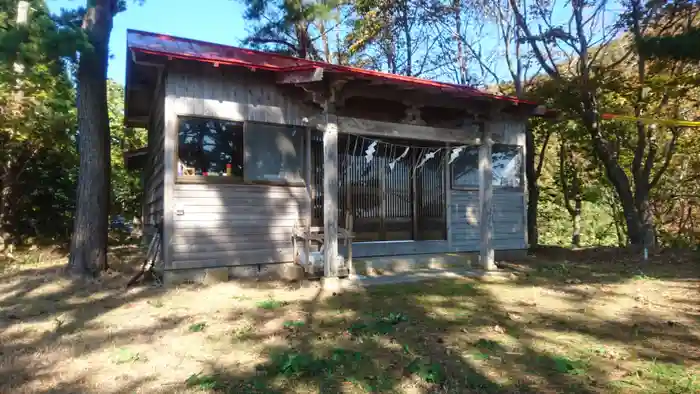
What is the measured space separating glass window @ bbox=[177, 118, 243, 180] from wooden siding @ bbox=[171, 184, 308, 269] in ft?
0.84

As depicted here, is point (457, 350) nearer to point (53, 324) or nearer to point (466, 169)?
point (53, 324)

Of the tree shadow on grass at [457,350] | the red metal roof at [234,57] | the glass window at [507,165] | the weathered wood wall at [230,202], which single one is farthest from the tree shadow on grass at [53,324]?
the glass window at [507,165]

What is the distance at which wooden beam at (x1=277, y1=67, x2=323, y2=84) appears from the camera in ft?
20.3

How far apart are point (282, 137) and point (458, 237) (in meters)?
4.12

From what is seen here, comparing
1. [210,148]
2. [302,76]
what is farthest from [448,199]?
[210,148]

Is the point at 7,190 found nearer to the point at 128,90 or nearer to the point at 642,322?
the point at 128,90

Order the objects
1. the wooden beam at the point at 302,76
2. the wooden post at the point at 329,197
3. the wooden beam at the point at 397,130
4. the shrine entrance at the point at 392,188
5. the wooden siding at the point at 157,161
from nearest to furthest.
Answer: the wooden beam at the point at 302,76 < the wooden post at the point at 329,197 < the wooden beam at the point at 397,130 < the wooden siding at the point at 157,161 < the shrine entrance at the point at 392,188

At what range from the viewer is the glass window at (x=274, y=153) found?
7168mm

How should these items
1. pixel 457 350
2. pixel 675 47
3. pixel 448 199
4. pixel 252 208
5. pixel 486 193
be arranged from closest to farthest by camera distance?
pixel 457 350 < pixel 675 47 < pixel 252 208 < pixel 486 193 < pixel 448 199

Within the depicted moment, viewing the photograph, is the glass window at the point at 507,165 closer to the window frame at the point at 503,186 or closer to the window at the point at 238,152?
the window frame at the point at 503,186

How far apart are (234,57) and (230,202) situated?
243 centimetres

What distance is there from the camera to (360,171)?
29.4 feet

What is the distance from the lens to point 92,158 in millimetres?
7355

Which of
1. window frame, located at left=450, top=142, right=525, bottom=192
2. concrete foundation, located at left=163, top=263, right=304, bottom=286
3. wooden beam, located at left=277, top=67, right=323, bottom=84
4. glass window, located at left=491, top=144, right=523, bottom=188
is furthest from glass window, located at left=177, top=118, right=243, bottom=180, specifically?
glass window, located at left=491, top=144, right=523, bottom=188
